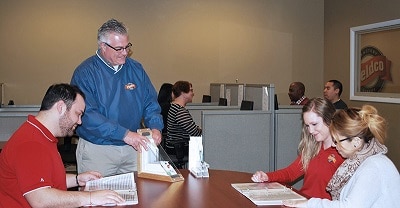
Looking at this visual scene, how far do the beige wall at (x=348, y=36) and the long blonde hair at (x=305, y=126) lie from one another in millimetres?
4112

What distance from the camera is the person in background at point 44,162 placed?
5.73ft

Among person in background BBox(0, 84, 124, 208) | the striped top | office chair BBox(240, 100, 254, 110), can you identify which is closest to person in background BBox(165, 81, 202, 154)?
the striped top

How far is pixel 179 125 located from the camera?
183 inches

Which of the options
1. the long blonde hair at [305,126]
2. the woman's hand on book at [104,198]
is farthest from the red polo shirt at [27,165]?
the long blonde hair at [305,126]

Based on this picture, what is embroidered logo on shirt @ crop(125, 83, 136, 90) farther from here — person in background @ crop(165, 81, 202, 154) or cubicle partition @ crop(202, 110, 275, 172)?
person in background @ crop(165, 81, 202, 154)

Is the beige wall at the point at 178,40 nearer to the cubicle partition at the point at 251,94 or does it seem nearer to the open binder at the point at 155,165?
the cubicle partition at the point at 251,94

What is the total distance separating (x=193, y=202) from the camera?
1923 millimetres

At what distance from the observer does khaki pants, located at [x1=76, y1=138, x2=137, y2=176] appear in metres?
2.72

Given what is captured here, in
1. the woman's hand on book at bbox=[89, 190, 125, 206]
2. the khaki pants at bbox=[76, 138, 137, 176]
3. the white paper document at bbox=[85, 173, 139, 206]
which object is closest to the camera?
the woman's hand on book at bbox=[89, 190, 125, 206]

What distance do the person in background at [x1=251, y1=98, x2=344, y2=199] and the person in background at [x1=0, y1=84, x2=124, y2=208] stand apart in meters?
0.96

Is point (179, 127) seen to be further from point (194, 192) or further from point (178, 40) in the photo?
point (178, 40)

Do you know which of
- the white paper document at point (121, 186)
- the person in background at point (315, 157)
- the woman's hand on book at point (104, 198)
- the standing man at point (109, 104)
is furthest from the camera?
the standing man at point (109, 104)

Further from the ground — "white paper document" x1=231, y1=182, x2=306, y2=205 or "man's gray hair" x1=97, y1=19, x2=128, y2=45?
"man's gray hair" x1=97, y1=19, x2=128, y2=45

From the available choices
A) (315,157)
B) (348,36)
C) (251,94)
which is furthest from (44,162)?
(348,36)
